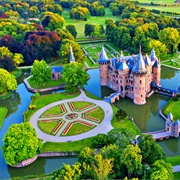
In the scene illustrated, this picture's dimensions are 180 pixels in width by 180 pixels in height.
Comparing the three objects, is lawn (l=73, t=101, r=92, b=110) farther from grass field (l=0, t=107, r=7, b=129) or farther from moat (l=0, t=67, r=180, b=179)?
grass field (l=0, t=107, r=7, b=129)

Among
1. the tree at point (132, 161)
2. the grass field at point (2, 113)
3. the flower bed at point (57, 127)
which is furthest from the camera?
the grass field at point (2, 113)

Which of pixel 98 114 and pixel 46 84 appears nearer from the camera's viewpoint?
pixel 98 114

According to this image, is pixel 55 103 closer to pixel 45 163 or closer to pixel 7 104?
pixel 7 104

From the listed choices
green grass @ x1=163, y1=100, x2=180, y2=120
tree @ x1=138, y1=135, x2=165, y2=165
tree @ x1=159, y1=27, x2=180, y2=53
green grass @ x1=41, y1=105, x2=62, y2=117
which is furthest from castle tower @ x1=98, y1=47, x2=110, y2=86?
tree @ x1=138, y1=135, x2=165, y2=165

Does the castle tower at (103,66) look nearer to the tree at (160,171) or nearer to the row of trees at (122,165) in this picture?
the row of trees at (122,165)

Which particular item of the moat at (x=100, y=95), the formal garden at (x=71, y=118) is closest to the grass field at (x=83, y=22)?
the moat at (x=100, y=95)

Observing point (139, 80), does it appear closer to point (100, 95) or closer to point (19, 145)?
point (100, 95)

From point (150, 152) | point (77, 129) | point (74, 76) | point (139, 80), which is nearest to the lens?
point (150, 152)

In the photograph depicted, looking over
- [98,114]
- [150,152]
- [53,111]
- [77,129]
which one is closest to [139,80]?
[98,114]
